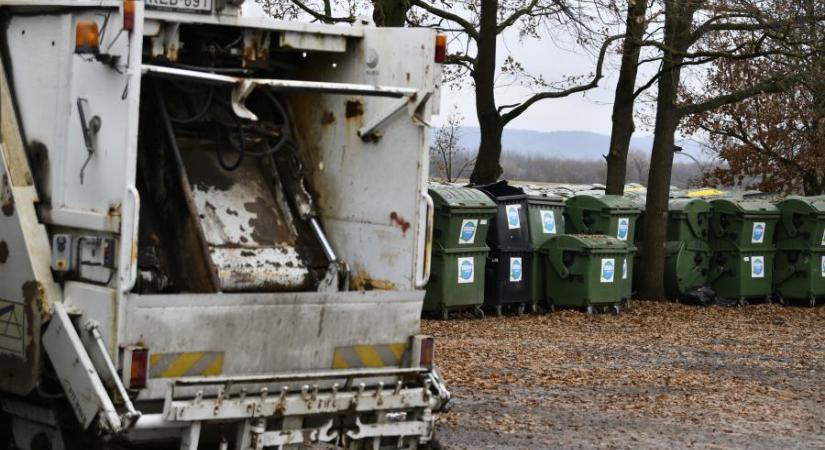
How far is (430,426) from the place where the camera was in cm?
705

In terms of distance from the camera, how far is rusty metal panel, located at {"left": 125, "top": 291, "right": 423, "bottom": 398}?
20.6 feet

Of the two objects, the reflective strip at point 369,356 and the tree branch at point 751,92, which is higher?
the tree branch at point 751,92

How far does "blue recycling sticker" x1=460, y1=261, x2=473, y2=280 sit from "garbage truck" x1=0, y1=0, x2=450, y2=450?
9.19 metres

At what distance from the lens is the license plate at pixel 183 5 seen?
6.75m

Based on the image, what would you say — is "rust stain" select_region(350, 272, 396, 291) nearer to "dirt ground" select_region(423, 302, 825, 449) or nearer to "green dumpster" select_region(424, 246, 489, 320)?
"dirt ground" select_region(423, 302, 825, 449)

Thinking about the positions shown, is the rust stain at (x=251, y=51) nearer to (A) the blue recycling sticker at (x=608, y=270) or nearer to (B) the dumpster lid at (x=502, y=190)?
(B) the dumpster lid at (x=502, y=190)

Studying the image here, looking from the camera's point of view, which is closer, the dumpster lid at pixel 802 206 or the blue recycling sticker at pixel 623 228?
the blue recycling sticker at pixel 623 228

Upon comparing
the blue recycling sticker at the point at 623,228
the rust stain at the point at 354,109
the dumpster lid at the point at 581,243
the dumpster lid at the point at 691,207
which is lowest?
the dumpster lid at the point at 581,243

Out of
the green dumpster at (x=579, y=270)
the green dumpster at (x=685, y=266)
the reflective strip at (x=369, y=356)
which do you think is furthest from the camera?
the green dumpster at (x=685, y=266)

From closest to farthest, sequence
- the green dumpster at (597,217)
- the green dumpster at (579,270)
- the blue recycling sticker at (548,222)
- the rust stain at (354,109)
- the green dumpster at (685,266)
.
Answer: the rust stain at (354,109), the green dumpster at (579,270), the blue recycling sticker at (548,222), the green dumpster at (597,217), the green dumpster at (685,266)

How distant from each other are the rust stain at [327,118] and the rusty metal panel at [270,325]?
1032 millimetres

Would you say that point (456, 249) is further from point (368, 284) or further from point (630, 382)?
point (368, 284)

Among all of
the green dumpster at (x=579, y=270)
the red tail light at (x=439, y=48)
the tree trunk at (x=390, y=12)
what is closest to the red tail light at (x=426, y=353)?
the red tail light at (x=439, y=48)

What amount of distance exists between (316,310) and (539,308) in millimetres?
11625
